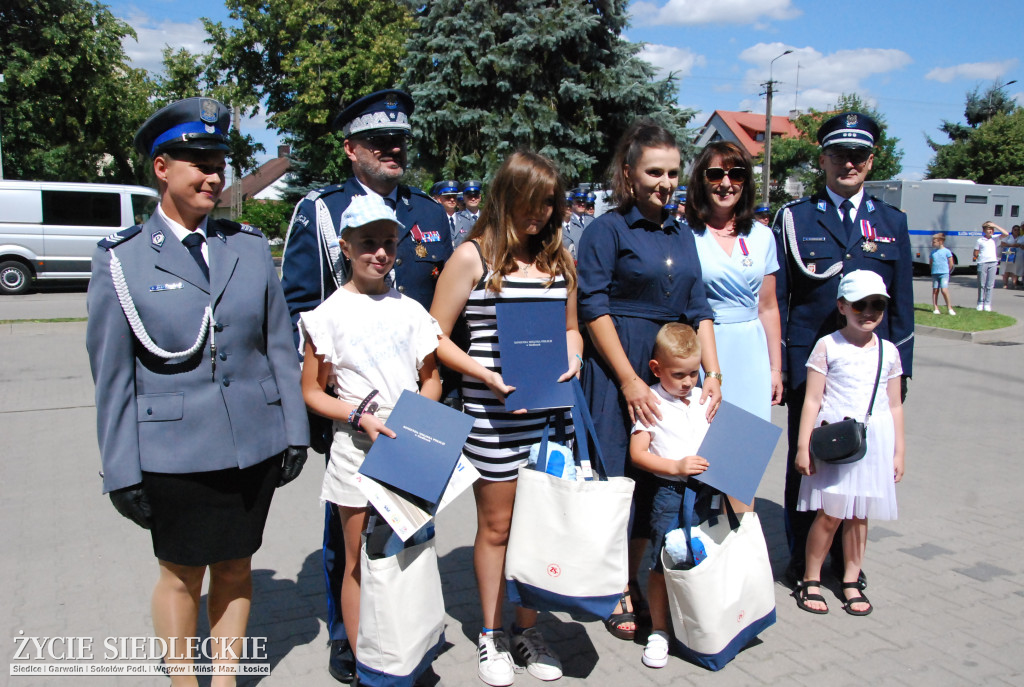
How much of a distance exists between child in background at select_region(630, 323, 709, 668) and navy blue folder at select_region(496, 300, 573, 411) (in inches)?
16.3

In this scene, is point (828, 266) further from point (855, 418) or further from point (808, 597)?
point (808, 597)

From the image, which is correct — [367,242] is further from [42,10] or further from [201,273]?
[42,10]

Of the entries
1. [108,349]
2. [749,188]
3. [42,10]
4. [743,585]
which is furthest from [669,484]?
[42,10]

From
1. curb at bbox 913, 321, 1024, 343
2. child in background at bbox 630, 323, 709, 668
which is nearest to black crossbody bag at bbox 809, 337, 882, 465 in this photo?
child in background at bbox 630, 323, 709, 668

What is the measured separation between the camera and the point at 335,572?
3189 millimetres

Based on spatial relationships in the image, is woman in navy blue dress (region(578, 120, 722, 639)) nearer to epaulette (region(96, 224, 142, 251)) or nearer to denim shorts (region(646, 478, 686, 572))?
denim shorts (region(646, 478, 686, 572))

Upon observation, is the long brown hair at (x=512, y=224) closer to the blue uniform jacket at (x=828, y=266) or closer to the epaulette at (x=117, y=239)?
the epaulette at (x=117, y=239)

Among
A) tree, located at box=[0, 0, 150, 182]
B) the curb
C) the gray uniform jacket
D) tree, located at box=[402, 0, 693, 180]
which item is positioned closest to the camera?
the gray uniform jacket

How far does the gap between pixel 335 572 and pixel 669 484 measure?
1.44 m

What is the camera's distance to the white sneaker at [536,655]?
3096 mm

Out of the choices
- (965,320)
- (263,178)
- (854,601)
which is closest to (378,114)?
(854,601)

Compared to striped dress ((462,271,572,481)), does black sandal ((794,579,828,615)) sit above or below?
below

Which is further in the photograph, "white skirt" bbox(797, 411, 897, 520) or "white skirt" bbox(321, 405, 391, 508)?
"white skirt" bbox(797, 411, 897, 520)

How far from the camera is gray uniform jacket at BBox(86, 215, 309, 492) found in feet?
8.00
